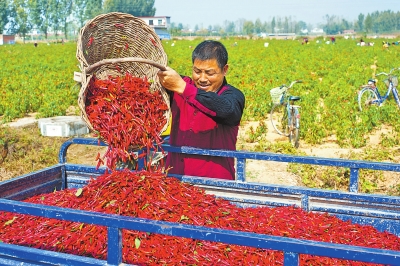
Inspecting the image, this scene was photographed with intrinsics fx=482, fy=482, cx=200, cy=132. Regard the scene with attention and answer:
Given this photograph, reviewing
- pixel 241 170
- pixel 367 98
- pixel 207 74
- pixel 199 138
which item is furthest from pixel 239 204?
pixel 367 98

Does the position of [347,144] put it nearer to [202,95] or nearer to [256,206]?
[256,206]

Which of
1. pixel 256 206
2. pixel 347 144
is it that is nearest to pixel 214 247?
pixel 256 206

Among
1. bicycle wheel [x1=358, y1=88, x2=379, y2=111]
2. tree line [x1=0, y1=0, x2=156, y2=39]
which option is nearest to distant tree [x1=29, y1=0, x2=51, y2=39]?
tree line [x1=0, y1=0, x2=156, y2=39]

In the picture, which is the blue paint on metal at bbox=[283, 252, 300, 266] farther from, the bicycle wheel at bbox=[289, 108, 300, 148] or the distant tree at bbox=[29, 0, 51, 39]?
the distant tree at bbox=[29, 0, 51, 39]

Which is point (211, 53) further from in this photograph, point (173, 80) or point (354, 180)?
point (354, 180)

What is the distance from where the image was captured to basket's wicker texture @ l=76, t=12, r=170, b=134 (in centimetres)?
342

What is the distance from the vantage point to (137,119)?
3.24 meters

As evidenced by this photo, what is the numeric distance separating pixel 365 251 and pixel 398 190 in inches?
210

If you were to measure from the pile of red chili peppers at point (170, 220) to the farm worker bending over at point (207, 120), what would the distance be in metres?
0.39

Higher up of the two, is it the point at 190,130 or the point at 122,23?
the point at 122,23

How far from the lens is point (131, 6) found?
472 feet

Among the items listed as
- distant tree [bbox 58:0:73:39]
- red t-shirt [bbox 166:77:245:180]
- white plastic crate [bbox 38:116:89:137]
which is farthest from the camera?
distant tree [bbox 58:0:73:39]

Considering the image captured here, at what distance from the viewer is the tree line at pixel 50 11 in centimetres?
11731

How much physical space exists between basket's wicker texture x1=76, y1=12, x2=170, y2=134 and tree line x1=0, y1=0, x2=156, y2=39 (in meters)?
111
